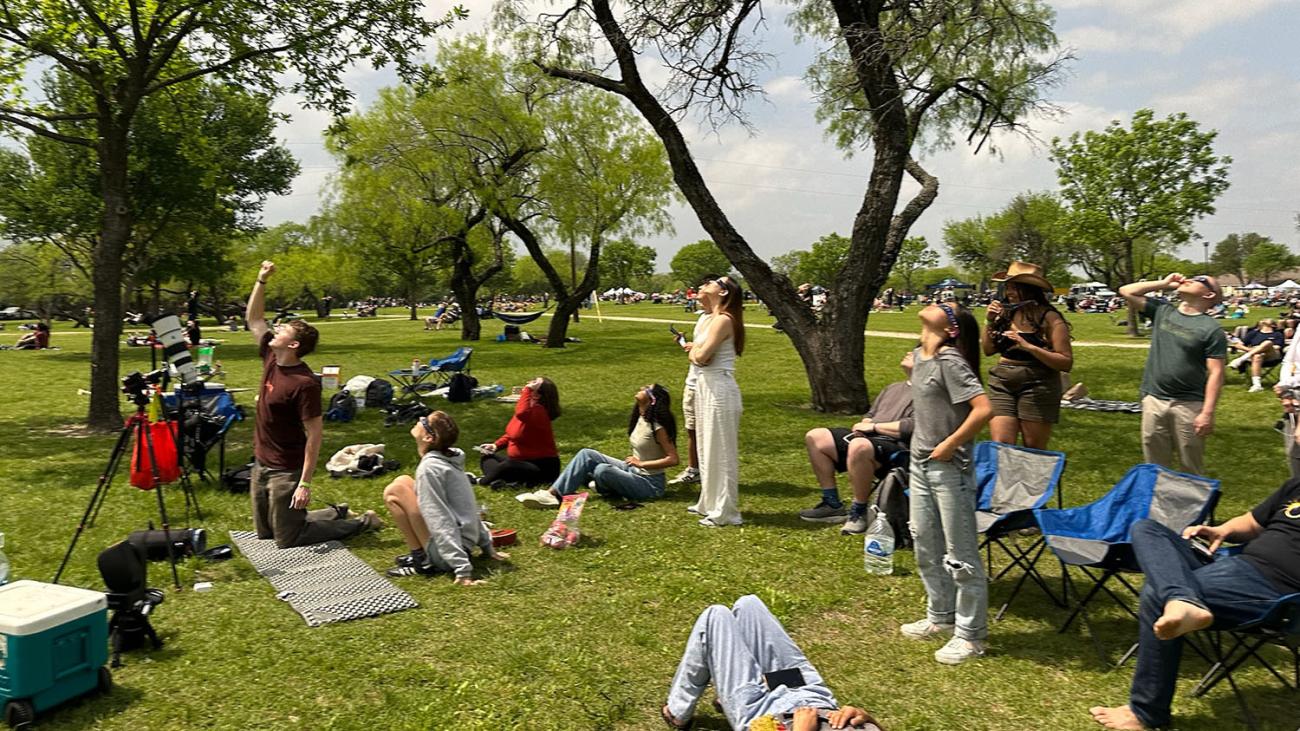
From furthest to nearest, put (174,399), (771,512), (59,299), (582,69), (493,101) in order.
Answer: (59,299), (493,101), (582,69), (174,399), (771,512)

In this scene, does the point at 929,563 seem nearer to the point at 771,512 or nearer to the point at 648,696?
the point at 648,696

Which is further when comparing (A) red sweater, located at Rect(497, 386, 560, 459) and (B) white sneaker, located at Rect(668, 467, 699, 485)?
(B) white sneaker, located at Rect(668, 467, 699, 485)

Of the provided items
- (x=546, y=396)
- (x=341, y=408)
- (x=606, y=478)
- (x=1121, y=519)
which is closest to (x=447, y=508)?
(x=606, y=478)

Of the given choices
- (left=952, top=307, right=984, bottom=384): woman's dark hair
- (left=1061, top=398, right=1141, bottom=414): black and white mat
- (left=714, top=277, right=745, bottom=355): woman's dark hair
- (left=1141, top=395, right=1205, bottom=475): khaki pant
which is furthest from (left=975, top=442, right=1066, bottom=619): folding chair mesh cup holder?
(left=1061, top=398, right=1141, bottom=414): black and white mat

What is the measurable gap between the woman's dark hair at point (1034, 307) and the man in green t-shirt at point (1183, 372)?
21.5 inches

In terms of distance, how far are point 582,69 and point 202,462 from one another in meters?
7.95

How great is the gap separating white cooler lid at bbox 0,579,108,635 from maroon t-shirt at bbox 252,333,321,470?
1.99 meters

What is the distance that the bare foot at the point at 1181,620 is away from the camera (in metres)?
3.02

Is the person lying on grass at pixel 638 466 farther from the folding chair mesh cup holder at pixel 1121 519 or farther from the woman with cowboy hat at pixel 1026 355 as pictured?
the folding chair mesh cup holder at pixel 1121 519

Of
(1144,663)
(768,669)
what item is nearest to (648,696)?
(768,669)

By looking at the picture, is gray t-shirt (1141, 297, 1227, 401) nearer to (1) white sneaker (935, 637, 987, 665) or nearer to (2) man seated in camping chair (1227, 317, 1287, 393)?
(1) white sneaker (935, 637, 987, 665)

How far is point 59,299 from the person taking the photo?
5938 centimetres

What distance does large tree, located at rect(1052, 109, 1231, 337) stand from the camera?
2442cm

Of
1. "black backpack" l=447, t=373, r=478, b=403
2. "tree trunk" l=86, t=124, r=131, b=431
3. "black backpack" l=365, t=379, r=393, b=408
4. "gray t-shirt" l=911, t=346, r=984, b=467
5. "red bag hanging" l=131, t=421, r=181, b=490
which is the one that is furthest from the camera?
"black backpack" l=447, t=373, r=478, b=403
